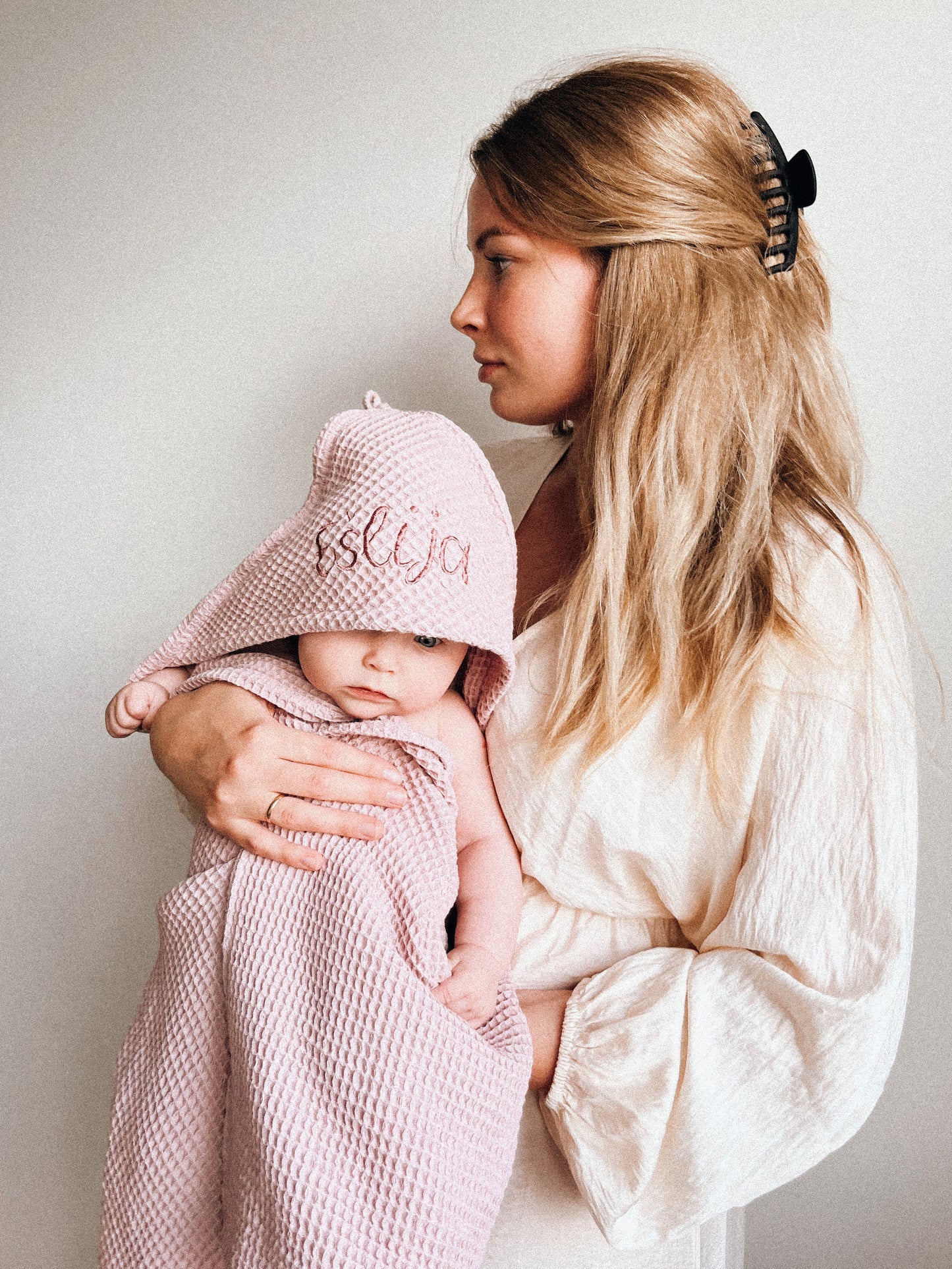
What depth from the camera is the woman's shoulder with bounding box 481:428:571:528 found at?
52.6 inches

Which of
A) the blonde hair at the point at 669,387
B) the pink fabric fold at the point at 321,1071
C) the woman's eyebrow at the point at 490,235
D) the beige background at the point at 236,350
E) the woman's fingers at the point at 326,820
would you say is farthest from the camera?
the beige background at the point at 236,350

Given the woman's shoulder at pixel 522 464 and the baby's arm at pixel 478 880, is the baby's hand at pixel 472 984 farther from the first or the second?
the woman's shoulder at pixel 522 464

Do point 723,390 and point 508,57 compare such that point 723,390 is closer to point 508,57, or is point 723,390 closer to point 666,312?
point 666,312

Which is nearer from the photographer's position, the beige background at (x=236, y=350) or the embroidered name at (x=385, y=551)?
the embroidered name at (x=385, y=551)

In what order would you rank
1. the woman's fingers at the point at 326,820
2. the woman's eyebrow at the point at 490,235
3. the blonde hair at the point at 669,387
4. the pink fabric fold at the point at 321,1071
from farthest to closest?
the woman's eyebrow at the point at 490,235
the blonde hair at the point at 669,387
the woman's fingers at the point at 326,820
the pink fabric fold at the point at 321,1071

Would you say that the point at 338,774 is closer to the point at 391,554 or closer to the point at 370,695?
the point at 370,695

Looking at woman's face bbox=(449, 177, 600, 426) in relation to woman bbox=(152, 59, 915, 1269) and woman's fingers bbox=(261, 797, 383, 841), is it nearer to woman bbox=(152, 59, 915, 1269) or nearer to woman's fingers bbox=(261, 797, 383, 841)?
woman bbox=(152, 59, 915, 1269)

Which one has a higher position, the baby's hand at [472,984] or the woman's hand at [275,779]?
the woman's hand at [275,779]

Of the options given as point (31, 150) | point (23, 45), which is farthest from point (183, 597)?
point (23, 45)

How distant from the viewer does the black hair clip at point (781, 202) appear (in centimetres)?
110

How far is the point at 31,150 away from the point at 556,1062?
58.7 inches

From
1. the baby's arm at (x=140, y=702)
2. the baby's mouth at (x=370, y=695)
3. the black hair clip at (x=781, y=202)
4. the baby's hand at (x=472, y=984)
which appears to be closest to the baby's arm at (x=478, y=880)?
the baby's hand at (x=472, y=984)

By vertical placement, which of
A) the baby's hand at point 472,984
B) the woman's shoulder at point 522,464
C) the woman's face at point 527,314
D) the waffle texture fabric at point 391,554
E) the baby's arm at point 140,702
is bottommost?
the baby's hand at point 472,984

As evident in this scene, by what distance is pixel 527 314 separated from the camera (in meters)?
1.12
